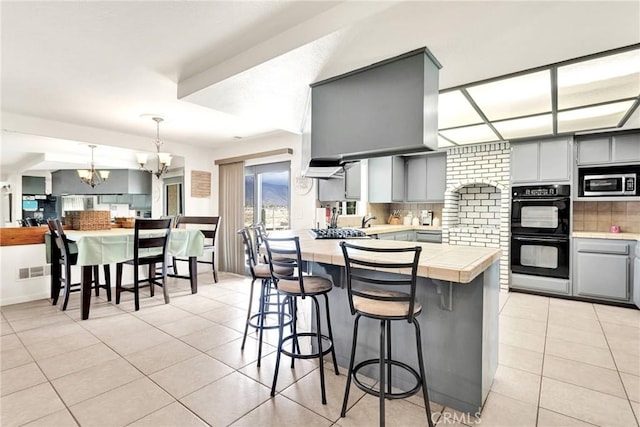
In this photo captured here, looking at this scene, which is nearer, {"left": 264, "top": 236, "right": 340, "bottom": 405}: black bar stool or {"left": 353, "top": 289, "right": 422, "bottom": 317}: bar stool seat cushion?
{"left": 353, "top": 289, "right": 422, "bottom": 317}: bar stool seat cushion

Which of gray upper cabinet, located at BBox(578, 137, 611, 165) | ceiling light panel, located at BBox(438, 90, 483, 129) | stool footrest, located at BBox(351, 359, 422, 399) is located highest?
ceiling light panel, located at BBox(438, 90, 483, 129)

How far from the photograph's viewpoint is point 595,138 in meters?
3.98

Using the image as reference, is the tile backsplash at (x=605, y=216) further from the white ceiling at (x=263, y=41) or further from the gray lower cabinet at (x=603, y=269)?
the white ceiling at (x=263, y=41)

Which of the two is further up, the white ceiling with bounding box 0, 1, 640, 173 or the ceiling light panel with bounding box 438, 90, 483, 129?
the white ceiling with bounding box 0, 1, 640, 173

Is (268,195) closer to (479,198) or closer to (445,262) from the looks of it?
(479,198)

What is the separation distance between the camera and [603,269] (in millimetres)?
3785

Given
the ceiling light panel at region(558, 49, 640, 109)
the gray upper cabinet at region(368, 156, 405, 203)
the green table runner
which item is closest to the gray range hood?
the ceiling light panel at region(558, 49, 640, 109)

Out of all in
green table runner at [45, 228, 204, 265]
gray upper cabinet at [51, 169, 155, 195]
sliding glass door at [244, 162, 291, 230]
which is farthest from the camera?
gray upper cabinet at [51, 169, 155, 195]

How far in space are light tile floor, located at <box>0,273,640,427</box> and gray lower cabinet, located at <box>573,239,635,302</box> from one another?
0.49m

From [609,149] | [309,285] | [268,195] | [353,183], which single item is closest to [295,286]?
[309,285]

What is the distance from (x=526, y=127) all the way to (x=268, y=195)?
152 inches

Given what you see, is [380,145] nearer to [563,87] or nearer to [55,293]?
[563,87]

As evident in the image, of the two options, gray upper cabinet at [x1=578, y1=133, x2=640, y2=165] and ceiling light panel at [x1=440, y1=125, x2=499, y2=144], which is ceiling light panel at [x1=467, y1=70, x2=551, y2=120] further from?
gray upper cabinet at [x1=578, y1=133, x2=640, y2=165]

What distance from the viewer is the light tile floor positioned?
1.72m
